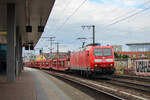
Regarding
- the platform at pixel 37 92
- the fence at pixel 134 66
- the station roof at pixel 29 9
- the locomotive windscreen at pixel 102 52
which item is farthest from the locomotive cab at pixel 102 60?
the fence at pixel 134 66

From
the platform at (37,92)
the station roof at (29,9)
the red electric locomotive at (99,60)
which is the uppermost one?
the station roof at (29,9)

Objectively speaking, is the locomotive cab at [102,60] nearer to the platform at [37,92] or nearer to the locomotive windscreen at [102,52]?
the locomotive windscreen at [102,52]

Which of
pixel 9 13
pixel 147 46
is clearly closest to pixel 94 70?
pixel 9 13

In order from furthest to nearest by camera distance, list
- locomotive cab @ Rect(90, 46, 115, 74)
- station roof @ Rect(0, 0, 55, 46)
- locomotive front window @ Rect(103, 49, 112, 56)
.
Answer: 1. locomotive front window @ Rect(103, 49, 112, 56)
2. locomotive cab @ Rect(90, 46, 115, 74)
3. station roof @ Rect(0, 0, 55, 46)

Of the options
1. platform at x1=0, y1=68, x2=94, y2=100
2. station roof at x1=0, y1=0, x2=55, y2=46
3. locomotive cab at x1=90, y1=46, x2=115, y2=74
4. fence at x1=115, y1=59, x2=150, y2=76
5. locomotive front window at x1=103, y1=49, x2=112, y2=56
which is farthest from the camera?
fence at x1=115, y1=59, x2=150, y2=76

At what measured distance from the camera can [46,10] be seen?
55.0 ft

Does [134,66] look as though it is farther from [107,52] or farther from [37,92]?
[37,92]

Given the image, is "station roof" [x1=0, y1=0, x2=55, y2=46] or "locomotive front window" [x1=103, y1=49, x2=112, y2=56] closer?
"station roof" [x1=0, y1=0, x2=55, y2=46]

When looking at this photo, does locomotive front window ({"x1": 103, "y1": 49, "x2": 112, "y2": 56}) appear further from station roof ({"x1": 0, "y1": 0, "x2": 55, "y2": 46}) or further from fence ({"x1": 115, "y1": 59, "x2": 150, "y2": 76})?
station roof ({"x1": 0, "y1": 0, "x2": 55, "y2": 46})

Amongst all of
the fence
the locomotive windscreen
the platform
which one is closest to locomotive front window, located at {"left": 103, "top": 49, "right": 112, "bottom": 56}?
the locomotive windscreen

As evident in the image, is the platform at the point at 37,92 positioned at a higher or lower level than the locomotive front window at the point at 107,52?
lower

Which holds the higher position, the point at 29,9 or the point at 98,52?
the point at 29,9

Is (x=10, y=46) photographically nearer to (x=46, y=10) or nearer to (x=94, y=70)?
(x=46, y=10)

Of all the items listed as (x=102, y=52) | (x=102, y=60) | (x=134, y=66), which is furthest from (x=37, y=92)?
(x=134, y=66)
